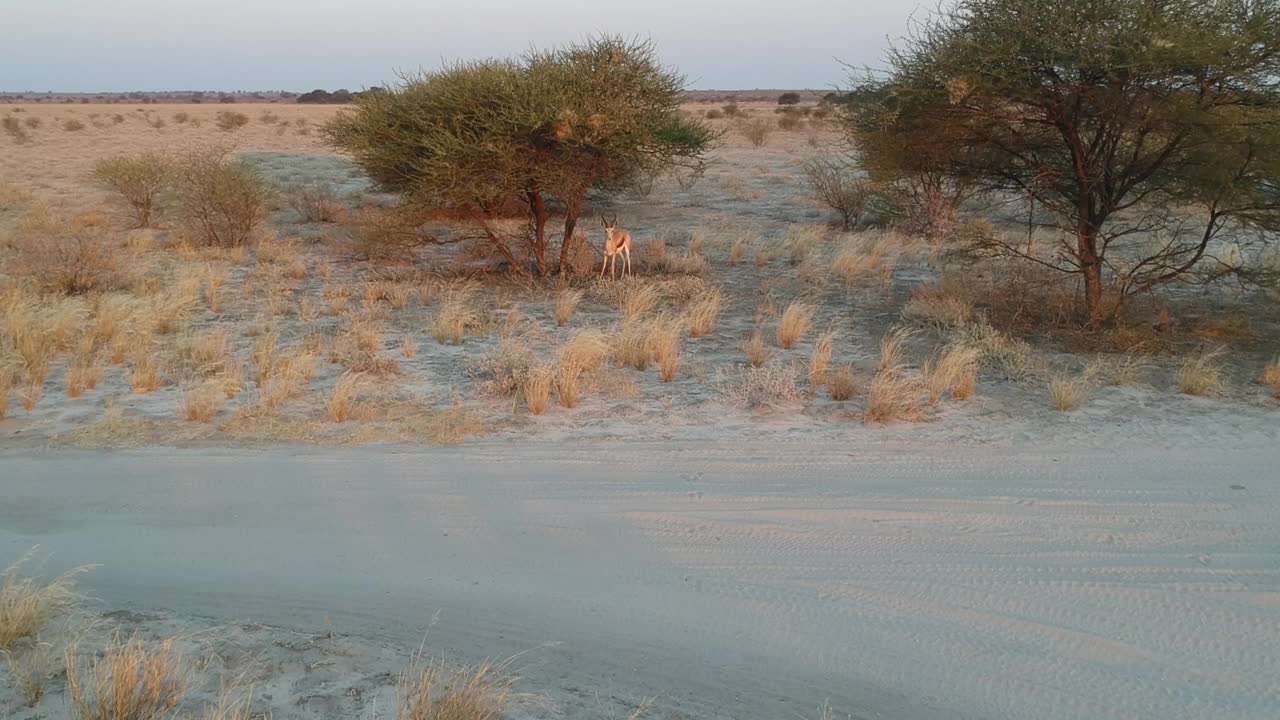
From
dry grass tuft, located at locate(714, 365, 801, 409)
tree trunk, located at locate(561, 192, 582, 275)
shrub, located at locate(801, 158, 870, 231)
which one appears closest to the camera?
dry grass tuft, located at locate(714, 365, 801, 409)

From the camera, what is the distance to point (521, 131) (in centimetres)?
1309

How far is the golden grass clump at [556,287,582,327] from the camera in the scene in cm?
1161

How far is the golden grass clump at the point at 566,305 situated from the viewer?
38.1 feet

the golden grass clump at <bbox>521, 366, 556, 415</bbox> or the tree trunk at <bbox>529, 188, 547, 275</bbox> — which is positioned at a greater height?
the tree trunk at <bbox>529, 188, 547, 275</bbox>

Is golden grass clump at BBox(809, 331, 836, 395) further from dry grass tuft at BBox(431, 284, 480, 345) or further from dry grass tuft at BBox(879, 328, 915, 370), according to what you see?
dry grass tuft at BBox(431, 284, 480, 345)

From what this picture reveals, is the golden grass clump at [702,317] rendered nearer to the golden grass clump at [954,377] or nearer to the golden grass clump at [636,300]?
the golden grass clump at [636,300]

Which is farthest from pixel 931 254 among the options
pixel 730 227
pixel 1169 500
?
pixel 1169 500

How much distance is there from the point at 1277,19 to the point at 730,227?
12.0m

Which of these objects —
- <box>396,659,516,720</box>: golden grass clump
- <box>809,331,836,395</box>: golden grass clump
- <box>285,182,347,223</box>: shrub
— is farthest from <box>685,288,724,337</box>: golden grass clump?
<box>285,182,347,223</box>: shrub

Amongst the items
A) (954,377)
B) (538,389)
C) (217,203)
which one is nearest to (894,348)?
(954,377)

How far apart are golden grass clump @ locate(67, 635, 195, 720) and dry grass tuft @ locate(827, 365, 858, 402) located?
5.61 m

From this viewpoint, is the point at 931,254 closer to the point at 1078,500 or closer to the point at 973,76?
the point at 973,76

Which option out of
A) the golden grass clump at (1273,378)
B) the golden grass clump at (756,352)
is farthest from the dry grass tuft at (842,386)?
the golden grass clump at (1273,378)

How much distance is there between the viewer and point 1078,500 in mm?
6070
